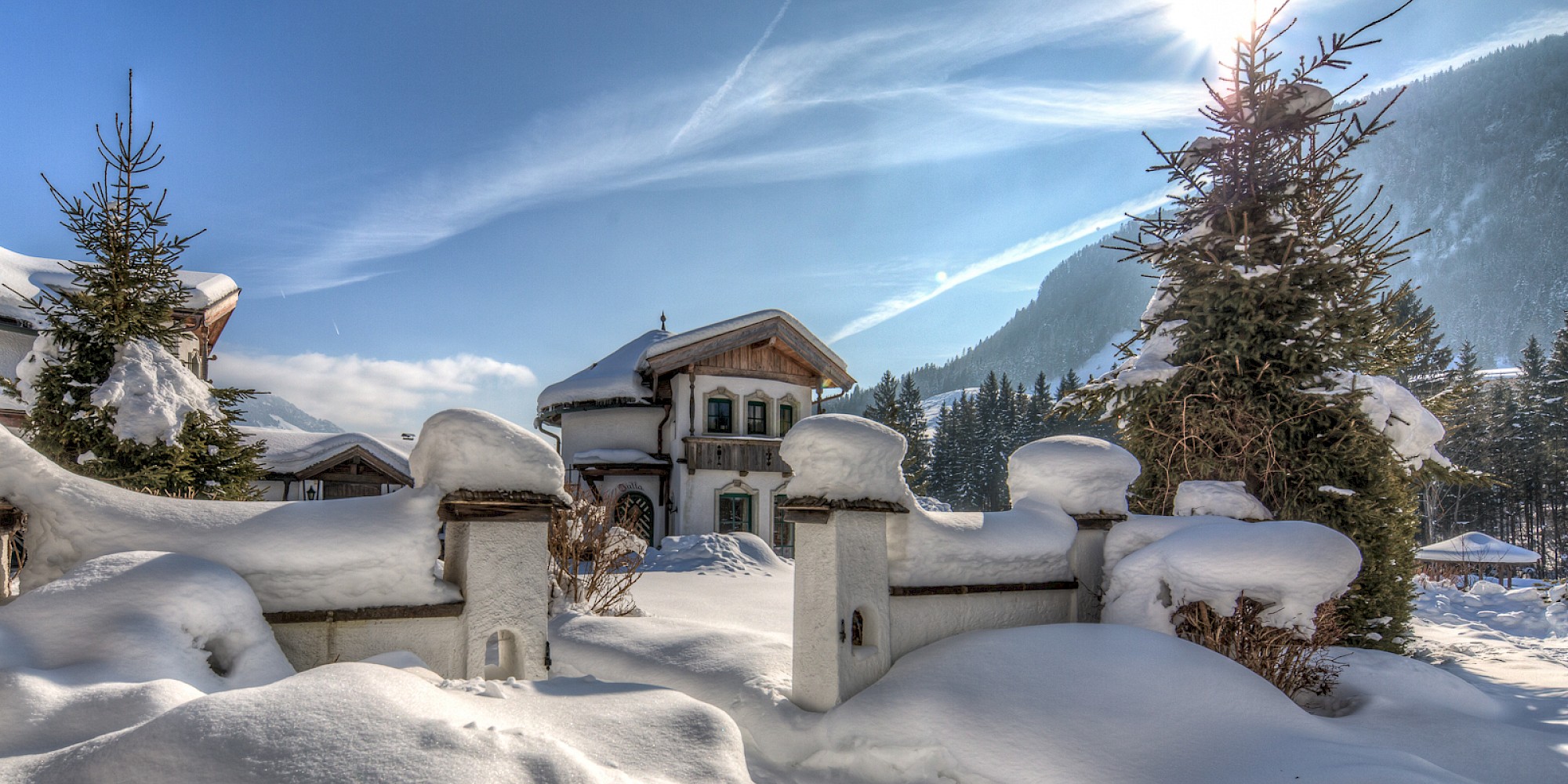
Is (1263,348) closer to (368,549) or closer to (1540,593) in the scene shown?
(368,549)

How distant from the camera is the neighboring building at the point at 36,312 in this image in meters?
12.9

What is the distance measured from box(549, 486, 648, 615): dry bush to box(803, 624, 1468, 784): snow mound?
5641 millimetres

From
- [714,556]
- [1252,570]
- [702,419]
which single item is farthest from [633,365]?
[1252,570]

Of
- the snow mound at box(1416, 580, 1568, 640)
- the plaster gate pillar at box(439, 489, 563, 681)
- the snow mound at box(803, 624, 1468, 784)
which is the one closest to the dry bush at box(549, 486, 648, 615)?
the plaster gate pillar at box(439, 489, 563, 681)

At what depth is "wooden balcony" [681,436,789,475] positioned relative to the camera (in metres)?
20.1

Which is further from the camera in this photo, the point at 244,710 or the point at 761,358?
the point at 761,358

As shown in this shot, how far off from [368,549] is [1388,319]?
992 centimetres

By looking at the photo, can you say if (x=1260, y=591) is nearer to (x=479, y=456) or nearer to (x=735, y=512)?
(x=479, y=456)

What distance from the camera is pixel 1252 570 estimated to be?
18.6 feet

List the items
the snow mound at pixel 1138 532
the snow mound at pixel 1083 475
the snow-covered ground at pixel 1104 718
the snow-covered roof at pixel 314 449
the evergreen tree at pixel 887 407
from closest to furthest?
→ 1. the snow-covered ground at pixel 1104 718
2. the snow mound at pixel 1138 532
3. the snow mound at pixel 1083 475
4. the snow-covered roof at pixel 314 449
5. the evergreen tree at pixel 887 407

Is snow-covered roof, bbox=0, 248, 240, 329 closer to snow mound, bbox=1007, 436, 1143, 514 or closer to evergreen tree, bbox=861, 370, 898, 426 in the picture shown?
snow mound, bbox=1007, 436, 1143, 514

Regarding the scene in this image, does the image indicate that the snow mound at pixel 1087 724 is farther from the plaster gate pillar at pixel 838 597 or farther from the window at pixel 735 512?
the window at pixel 735 512

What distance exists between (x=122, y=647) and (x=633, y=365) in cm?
1912

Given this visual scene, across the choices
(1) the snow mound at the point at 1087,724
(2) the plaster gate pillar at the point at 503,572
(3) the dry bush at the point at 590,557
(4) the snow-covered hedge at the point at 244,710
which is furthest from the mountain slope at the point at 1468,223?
(4) the snow-covered hedge at the point at 244,710
